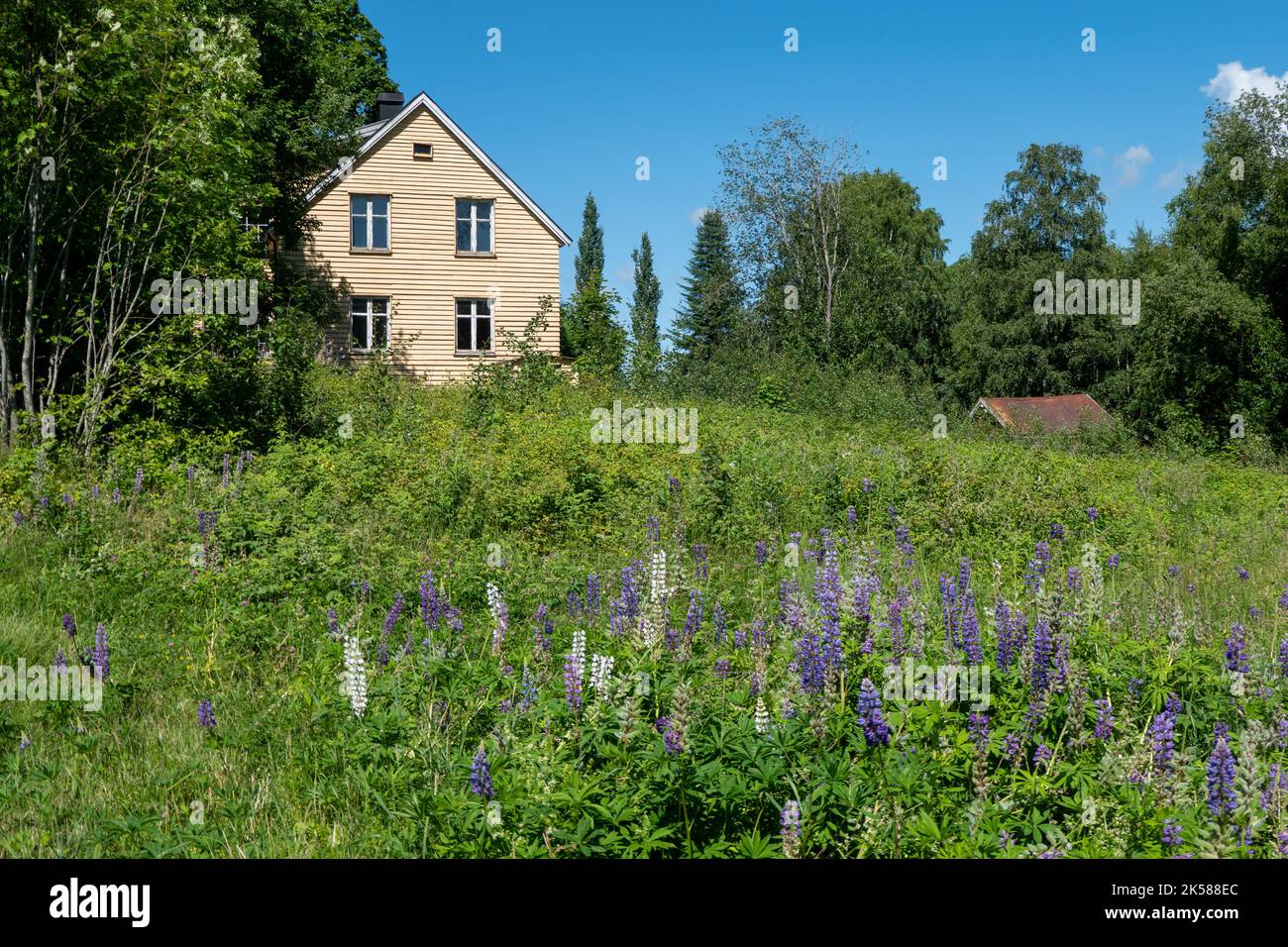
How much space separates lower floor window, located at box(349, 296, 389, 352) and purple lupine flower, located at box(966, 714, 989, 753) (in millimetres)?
28286

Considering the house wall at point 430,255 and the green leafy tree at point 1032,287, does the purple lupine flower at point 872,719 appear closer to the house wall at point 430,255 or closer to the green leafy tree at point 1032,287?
the house wall at point 430,255

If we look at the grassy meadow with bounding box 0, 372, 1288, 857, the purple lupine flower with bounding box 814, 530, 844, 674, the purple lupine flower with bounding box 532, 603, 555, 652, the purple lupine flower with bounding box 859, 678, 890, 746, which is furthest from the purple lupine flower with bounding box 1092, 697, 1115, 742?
the purple lupine flower with bounding box 532, 603, 555, 652

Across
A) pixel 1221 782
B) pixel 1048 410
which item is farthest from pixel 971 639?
pixel 1048 410

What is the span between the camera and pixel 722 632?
17.6 ft

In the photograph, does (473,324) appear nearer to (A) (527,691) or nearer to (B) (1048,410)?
(B) (1048,410)

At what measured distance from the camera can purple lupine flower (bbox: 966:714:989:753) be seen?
3.57 metres

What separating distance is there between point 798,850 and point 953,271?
57.8 meters

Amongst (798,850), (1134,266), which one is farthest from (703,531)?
(1134,266)

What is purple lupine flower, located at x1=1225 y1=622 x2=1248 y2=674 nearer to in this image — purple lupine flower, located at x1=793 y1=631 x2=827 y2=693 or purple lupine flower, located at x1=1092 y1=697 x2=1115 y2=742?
purple lupine flower, located at x1=1092 y1=697 x2=1115 y2=742

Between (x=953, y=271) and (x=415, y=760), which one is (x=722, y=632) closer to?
A: (x=415, y=760)

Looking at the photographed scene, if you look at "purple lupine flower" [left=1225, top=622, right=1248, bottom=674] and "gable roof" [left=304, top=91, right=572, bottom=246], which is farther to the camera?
"gable roof" [left=304, top=91, right=572, bottom=246]

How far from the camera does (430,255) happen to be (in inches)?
1209

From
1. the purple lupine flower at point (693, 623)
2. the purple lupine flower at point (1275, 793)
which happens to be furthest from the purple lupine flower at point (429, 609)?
the purple lupine flower at point (1275, 793)

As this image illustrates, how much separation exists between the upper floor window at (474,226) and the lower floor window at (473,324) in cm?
173
